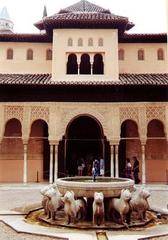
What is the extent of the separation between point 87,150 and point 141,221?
12250 mm

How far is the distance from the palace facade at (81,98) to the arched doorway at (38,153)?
6cm

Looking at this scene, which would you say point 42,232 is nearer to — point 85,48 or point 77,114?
point 77,114

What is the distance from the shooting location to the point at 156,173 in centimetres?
2014

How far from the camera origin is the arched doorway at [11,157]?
785 inches

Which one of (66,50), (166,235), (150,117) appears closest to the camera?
(166,235)

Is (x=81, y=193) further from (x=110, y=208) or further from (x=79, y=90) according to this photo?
(x=79, y=90)

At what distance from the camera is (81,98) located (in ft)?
61.5

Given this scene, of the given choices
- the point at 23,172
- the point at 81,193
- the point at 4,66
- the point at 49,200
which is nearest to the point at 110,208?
the point at 81,193

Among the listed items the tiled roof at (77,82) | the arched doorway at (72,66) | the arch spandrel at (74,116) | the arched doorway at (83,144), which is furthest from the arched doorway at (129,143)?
the arched doorway at (72,66)

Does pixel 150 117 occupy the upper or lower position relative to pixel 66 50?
lower

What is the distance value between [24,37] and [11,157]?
704 centimetres

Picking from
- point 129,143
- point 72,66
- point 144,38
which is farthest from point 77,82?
point 144,38

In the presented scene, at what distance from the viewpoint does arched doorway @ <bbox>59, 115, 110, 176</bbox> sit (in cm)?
2075

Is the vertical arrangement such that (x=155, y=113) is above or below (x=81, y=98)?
below
